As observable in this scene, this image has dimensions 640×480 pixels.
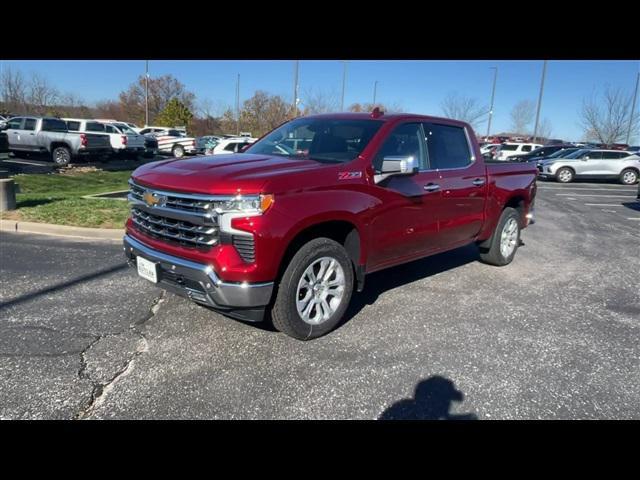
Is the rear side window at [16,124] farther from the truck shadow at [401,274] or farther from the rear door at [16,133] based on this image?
the truck shadow at [401,274]

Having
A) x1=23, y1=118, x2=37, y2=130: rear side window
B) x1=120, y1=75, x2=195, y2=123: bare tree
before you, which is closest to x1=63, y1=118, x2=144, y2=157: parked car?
x1=23, y1=118, x2=37, y2=130: rear side window

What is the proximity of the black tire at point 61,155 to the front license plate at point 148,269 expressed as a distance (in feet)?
53.3

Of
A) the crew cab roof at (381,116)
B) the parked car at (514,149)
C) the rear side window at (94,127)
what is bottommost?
the crew cab roof at (381,116)

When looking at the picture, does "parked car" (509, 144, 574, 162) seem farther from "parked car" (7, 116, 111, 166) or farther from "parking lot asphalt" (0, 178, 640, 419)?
"parking lot asphalt" (0, 178, 640, 419)

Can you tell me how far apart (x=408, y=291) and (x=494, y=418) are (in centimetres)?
232

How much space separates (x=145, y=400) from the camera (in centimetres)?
277

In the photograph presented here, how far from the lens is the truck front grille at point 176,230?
3.16m

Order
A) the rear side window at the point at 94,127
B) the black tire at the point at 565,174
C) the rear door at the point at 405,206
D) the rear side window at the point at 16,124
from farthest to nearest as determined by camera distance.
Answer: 1. the black tire at the point at 565,174
2. the rear side window at the point at 94,127
3. the rear side window at the point at 16,124
4. the rear door at the point at 405,206

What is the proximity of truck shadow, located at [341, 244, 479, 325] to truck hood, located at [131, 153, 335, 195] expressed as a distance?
155 centimetres

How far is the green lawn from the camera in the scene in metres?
7.28

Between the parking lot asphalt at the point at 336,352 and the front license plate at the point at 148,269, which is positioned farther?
the front license plate at the point at 148,269

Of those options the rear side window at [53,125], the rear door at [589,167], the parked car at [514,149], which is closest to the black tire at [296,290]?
the rear side window at [53,125]

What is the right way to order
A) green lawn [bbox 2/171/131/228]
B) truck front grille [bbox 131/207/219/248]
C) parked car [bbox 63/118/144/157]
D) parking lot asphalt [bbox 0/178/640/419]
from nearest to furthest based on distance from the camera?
parking lot asphalt [bbox 0/178/640/419], truck front grille [bbox 131/207/219/248], green lawn [bbox 2/171/131/228], parked car [bbox 63/118/144/157]
